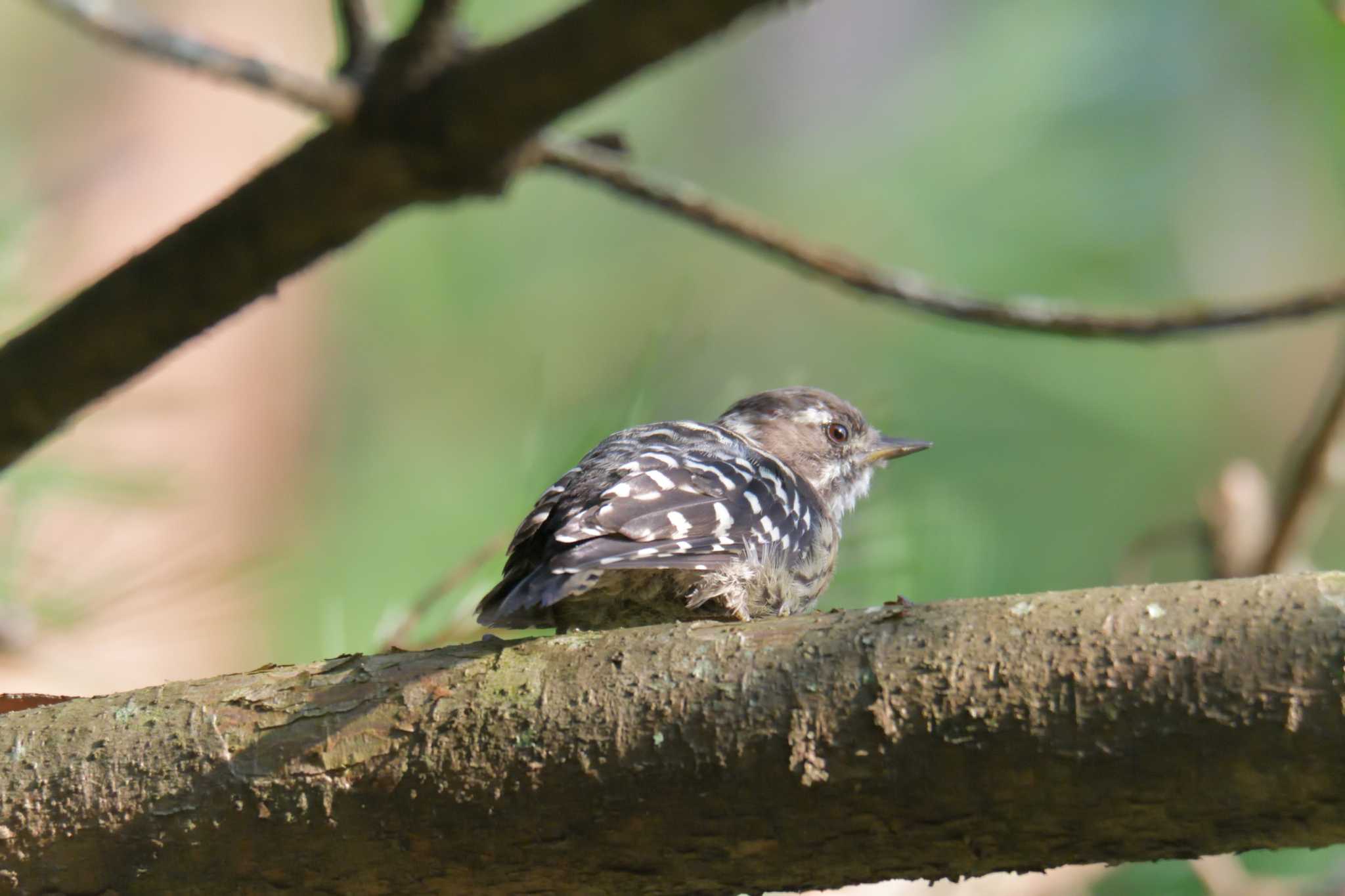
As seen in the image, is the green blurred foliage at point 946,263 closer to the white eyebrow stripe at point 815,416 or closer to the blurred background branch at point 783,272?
the blurred background branch at point 783,272

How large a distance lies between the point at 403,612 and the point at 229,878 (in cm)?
126

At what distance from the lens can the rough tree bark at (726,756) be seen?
1.57 m

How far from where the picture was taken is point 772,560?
3219mm

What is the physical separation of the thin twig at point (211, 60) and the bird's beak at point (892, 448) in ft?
10.7

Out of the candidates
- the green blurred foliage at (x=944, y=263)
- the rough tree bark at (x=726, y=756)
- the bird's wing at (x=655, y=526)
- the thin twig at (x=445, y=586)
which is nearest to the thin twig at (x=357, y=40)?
the rough tree bark at (x=726, y=756)

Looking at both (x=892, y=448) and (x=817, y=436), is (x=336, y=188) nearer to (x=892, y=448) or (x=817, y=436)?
(x=817, y=436)

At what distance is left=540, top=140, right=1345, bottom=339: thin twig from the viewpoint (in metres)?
1.85

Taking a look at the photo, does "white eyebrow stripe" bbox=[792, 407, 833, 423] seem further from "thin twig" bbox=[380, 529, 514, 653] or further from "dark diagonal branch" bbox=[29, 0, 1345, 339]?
"dark diagonal branch" bbox=[29, 0, 1345, 339]

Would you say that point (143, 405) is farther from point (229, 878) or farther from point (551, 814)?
point (551, 814)

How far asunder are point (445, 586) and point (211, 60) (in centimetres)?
166

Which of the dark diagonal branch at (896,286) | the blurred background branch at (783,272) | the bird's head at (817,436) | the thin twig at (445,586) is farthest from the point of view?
the blurred background branch at (783,272)

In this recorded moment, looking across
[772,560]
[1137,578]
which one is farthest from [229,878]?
[1137,578]

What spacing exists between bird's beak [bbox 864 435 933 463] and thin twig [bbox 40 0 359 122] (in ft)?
10.7

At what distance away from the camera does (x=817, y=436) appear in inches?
179
